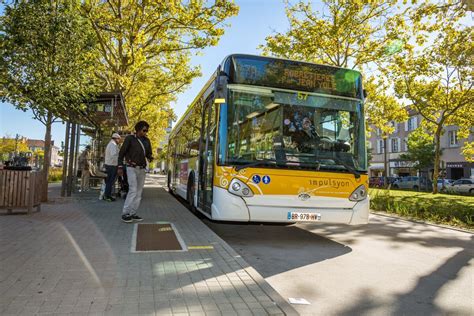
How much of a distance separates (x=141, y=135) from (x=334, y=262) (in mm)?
4776

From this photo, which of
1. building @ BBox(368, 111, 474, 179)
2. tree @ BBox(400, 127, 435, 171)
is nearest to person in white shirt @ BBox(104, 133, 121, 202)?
building @ BBox(368, 111, 474, 179)

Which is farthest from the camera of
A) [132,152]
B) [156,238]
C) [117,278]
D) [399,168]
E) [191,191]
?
[399,168]

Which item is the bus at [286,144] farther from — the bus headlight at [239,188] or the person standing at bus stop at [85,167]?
the person standing at bus stop at [85,167]

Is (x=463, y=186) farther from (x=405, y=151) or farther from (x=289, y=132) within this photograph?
(x=289, y=132)

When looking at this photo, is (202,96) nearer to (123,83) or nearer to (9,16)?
(9,16)

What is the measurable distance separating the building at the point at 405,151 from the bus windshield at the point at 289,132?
31.1 meters

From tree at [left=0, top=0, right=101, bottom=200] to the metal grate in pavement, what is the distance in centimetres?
443

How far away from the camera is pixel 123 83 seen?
53.8 ft

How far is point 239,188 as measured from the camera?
654 centimetres

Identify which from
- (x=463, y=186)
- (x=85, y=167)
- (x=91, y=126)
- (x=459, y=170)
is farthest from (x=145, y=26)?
(x=459, y=170)

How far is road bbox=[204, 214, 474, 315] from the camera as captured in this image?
402 cm

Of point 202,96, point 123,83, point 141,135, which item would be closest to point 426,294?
point 141,135

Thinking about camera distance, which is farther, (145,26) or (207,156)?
(145,26)

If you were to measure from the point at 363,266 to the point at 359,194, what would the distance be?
1699 mm
